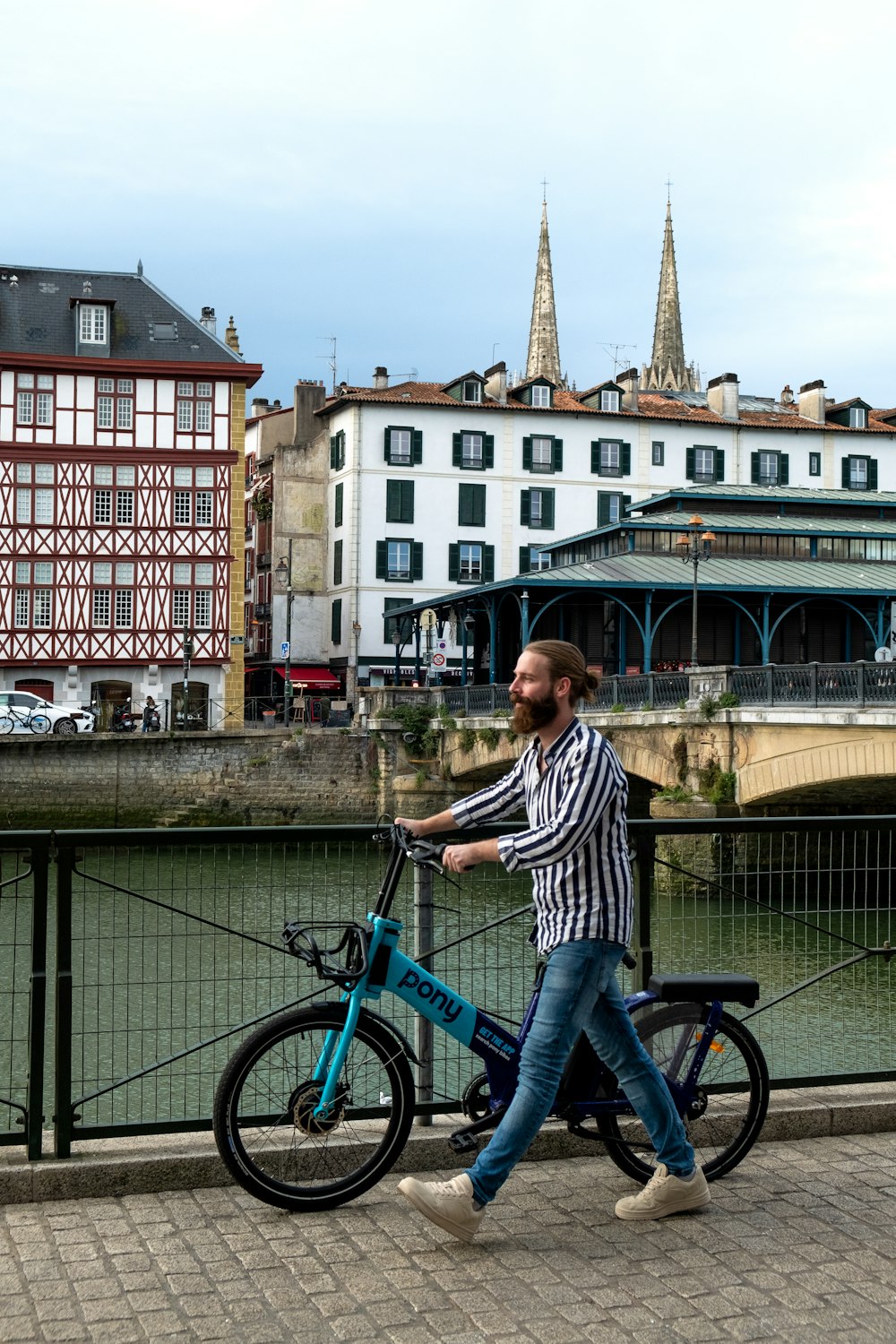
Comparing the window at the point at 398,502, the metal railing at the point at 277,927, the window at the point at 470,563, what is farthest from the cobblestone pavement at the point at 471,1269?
the window at the point at 470,563

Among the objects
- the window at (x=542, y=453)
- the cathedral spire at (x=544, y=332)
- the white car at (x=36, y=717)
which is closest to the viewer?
the white car at (x=36, y=717)

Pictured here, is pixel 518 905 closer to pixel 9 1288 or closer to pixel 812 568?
pixel 9 1288

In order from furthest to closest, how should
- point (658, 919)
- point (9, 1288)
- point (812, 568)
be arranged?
point (812, 568)
point (658, 919)
point (9, 1288)

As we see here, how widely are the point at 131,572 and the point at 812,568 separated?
21401 millimetres

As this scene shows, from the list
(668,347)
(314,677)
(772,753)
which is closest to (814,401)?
(314,677)

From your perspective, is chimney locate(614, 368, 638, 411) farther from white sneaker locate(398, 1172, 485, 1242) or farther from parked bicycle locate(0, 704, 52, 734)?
white sneaker locate(398, 1172, 485, 1242)

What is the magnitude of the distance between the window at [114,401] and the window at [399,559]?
1102 cm

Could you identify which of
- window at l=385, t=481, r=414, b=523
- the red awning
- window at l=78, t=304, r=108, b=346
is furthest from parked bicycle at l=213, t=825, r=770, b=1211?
the red awning

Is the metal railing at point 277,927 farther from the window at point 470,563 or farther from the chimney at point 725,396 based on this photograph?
the chimney at point 725,396

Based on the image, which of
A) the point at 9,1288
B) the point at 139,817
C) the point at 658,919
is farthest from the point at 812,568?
the point at 9,1288

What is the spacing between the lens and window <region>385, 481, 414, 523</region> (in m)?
57.5

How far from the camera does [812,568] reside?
1689 inches

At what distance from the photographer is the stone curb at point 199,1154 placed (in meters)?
5.20

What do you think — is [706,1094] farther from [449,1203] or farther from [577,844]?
[577,844]
